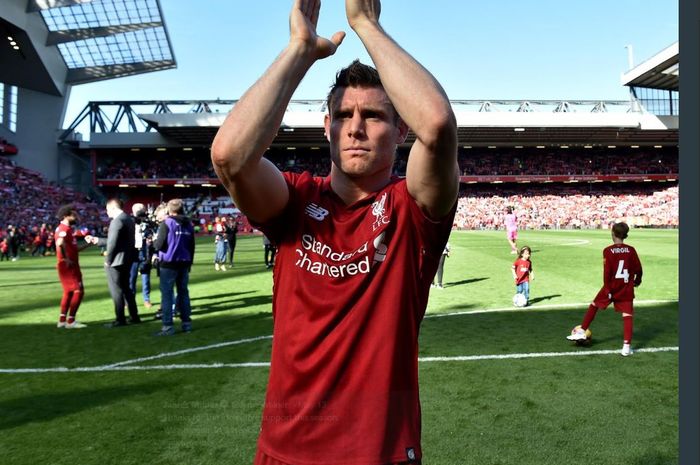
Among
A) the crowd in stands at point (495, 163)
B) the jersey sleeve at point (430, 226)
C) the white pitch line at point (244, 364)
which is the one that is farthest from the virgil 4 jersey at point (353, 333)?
the crowd in stands at point (495, 163)

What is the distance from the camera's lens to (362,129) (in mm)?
1804

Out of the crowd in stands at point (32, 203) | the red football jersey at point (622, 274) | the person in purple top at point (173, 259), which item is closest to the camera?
the red football jersey at point (622, 274)

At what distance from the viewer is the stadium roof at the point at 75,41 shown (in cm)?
4797

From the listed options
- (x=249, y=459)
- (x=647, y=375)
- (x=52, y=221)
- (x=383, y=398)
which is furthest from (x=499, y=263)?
(x=52, y=221)

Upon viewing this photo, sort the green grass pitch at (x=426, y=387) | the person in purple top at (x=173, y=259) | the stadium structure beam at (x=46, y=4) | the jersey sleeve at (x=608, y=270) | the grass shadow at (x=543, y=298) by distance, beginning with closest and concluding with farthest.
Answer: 1. the green grass pitch at (x=426, y=387)
2. the jersey sleeve at (x=608, y=270)
3. the person in purple top at (x=173, y=259)
4. the grass shadow at (x=543, y=298)
5. the stadium structure beam at (x=46, y=4)

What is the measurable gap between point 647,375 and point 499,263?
44.2 ft

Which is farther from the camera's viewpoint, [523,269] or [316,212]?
[523,269]

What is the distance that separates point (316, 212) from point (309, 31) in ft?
2.05

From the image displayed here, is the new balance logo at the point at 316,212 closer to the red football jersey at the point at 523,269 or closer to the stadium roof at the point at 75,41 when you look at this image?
the red football jersey at the point at 523,269

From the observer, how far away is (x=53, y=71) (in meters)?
56.4

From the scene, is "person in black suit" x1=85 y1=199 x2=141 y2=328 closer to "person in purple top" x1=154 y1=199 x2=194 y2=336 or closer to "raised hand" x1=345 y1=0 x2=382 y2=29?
"person in purple top" x1=154 y1=199 x2=194 y2=336

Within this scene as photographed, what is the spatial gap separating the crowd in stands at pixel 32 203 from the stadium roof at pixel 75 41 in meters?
9.76

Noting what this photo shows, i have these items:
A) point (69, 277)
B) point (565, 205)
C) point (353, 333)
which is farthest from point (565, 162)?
point (353, 333)

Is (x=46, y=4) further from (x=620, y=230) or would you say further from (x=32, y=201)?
(x=620, y=230)
